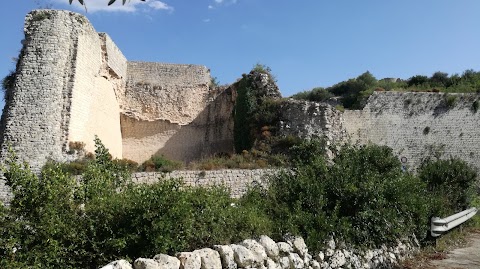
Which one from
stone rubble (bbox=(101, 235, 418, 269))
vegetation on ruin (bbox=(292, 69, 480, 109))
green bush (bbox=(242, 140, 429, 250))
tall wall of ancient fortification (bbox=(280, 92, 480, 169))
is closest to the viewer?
stone rubble (bbox=(101, 235, 418, 269))

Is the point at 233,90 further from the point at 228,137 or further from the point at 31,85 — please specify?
the point at 31,85

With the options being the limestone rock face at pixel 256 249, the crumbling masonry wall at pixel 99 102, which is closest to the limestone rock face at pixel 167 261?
the limestone rock face at pixel 256 249

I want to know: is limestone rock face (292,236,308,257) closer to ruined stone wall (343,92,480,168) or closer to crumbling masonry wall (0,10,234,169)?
crumbling masonry wall (0,10,234,169)

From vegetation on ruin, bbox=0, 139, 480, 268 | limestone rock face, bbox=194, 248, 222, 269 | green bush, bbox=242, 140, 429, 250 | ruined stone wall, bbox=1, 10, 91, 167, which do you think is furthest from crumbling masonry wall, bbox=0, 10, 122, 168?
limestone rock face, bbox=194, 248, 222, 269

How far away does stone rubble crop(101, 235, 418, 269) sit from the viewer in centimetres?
456

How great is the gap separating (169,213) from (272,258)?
1.59 m

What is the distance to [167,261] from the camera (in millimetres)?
4492

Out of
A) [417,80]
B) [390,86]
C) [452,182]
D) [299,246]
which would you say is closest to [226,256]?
[299,246]

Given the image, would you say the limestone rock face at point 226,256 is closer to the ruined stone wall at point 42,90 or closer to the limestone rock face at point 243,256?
the limestone rock face at point 243,256

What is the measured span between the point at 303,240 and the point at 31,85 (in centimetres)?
1346

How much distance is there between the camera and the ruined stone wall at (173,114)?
2414 centimetres

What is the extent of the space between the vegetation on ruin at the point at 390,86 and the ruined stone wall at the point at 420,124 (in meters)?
0.66

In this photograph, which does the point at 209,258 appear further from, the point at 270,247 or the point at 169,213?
the point at 270,247

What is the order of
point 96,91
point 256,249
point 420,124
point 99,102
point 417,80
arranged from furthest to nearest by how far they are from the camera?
point 417,80 < point 420,124 < point 99,102 < point 96,91 < point 256,249
